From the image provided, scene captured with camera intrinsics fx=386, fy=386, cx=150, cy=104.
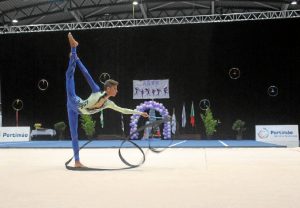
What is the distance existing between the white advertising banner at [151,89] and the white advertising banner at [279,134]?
4.10 metres

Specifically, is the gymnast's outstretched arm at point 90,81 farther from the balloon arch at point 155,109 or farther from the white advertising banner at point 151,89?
the white advertising banner at point 151,89

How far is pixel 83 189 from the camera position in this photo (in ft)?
10.9

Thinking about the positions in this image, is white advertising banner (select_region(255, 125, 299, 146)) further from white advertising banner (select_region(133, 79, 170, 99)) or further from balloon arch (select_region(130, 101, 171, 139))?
white advertising banner (select_region(133, 79, 170, 99))

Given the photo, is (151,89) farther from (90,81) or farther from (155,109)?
(90,81)

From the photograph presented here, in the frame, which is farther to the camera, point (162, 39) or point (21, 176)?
point (162, 39)

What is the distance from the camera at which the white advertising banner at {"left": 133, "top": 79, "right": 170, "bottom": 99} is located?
1539cm

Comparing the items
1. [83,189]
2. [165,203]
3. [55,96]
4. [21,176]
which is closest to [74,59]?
[21,176]

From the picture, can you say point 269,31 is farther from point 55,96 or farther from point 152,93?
point 55,96

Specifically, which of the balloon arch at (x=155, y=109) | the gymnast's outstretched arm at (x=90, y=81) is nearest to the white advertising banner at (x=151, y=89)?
the balloon arch at (x=155, y=109)

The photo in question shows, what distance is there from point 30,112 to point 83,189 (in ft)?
45.6

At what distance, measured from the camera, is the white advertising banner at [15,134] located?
14711mm

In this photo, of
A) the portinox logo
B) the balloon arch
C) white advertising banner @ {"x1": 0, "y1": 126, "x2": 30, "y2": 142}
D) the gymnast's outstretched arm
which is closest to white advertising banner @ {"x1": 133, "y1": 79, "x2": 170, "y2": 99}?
the balloon arch

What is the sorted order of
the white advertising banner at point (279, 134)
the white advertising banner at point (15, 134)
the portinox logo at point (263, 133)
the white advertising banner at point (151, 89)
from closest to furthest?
the white advertising banner at point (279, 134)
the portinox logo at point (263, 133)
the white advertising banner at point (15, 134)
the white advertising banner at point (151, 89)

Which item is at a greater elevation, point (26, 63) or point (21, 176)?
point (26, 63)
